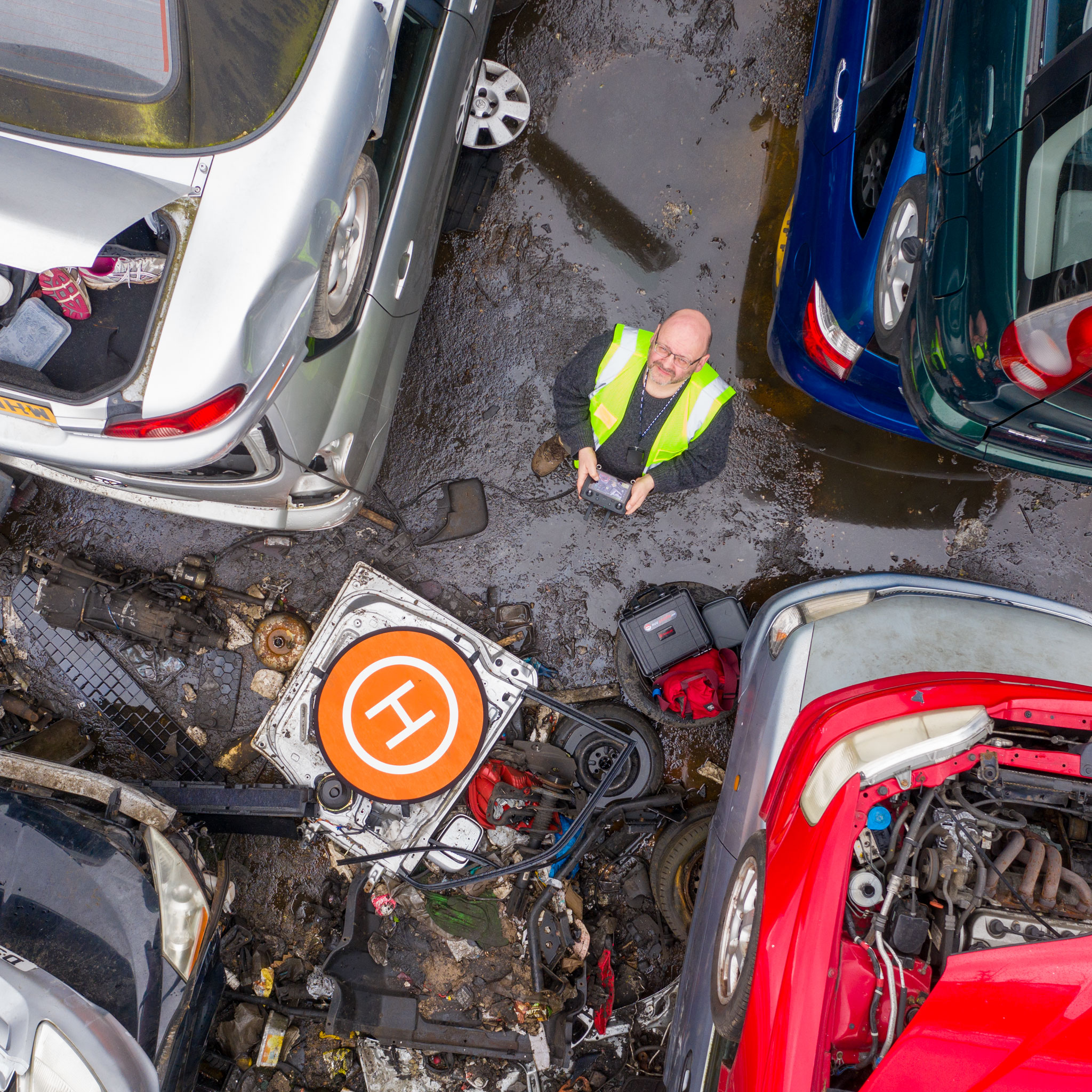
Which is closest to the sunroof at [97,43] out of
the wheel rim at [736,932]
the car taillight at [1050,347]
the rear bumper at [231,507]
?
the rear bumper at [231,507]

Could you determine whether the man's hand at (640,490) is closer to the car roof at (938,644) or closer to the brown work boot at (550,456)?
the brown work boot at (550,456)

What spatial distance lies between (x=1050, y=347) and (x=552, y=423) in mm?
2347

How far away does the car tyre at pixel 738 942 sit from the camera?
8.88 feet

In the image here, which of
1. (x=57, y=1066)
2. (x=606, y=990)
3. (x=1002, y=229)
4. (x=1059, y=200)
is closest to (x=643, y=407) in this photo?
(x=1002, y=229)

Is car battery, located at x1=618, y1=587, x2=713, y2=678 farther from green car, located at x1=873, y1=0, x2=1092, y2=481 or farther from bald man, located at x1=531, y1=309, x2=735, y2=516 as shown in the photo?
green car, located at x1=873, y1=0, x2=1092, y2=481

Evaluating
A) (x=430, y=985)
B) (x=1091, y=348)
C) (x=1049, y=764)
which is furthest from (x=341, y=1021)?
(x=1091, y=348)

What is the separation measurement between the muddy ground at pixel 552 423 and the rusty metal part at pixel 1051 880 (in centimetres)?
165

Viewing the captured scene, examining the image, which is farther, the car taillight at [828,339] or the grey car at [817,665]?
the car taillight at [828,339]

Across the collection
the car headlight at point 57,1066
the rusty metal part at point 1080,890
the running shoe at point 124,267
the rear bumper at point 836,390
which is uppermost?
the rear bumper at point 836,390

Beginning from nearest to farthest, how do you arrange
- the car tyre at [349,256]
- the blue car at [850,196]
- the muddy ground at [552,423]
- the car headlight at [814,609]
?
the car tyre at [349,256], the blue car at [850,196], the car headlight at [814,609], the muddy ground at [552,423]

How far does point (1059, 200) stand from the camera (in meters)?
2.39

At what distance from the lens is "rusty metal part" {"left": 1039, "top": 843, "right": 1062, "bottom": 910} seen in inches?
108

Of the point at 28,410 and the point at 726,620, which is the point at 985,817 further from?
the point at 28,410

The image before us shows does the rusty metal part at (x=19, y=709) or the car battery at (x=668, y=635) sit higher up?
the car battery at (x=668, y=635)
